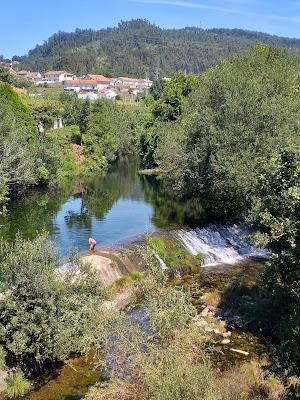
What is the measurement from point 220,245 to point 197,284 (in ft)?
24.7

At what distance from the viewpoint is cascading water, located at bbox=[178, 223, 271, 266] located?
109ft

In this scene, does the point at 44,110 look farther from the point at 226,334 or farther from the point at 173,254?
the point at 226,334

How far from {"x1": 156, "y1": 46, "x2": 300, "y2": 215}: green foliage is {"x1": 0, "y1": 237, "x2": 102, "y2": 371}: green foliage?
16.8 metres

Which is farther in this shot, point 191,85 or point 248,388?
point 191,85

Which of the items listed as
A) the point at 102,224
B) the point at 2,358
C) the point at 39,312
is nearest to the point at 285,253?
the point at 39,312

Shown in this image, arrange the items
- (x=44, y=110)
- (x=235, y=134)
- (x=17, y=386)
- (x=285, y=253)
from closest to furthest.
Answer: (x=285, y=253) < (x=17, y=386) < (x=235, y=134) < (x=44, y=110)

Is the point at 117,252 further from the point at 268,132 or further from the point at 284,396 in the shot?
the point at 284,396

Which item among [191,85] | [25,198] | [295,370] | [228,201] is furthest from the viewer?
[191,85]

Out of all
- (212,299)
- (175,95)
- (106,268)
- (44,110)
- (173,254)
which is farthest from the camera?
(175,95)

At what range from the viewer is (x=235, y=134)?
3528cm

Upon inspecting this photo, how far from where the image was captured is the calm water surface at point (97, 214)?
37156 mm

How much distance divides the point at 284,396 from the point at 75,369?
8030mm

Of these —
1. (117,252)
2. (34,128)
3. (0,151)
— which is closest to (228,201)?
(117,252)

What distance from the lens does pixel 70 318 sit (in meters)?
18.6
